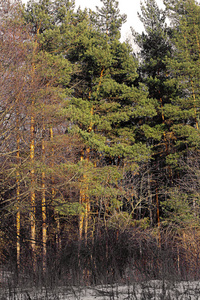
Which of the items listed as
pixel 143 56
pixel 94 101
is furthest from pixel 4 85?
pixel 143 56

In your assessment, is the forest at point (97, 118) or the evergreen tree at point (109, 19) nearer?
the forest at point (97, 118)

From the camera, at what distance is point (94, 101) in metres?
19.9

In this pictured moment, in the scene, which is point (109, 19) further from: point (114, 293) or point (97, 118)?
point (114, 293)

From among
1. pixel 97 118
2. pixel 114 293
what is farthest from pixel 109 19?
pixel 114 293

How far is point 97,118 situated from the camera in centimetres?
1894

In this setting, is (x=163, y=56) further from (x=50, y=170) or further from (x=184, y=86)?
(x=50, y=170)

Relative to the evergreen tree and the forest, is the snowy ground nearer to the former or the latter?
the forest

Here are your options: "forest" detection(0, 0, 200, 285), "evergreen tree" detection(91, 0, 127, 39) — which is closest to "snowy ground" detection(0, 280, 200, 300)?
"forest" detection(0, 0, 200, 285)

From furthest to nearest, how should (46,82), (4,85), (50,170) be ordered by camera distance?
(46,82) → (50,170) → (4,85)

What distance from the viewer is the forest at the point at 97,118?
42.7 ft

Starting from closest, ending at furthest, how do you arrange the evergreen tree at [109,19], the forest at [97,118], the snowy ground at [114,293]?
1. the snowy ground at [114,293]
2. the forest at [97,118]
3. the evergreen tree at [109,19]

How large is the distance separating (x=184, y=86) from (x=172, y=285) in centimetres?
1684

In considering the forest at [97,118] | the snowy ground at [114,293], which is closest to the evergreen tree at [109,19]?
the forest at [97,118]

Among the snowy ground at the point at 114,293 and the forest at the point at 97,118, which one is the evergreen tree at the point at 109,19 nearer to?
the forest at the point at 97,118
